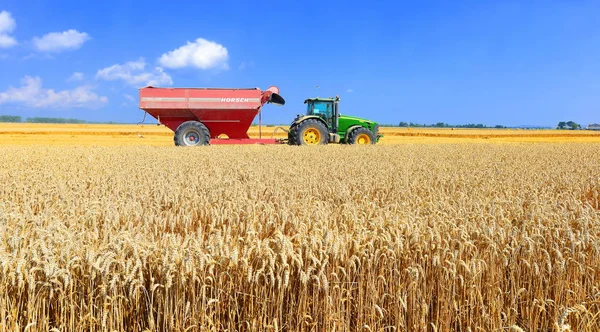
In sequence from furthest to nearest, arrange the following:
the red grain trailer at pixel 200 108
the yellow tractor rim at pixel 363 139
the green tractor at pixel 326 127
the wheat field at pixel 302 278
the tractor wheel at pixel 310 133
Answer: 1. the yellow tractor rim at pixel 363 139
2. the green tractor at pixel 326 127
3. the tractor wheel at pixel 310 133
4. the red grain trailer at pixel 200 108
5. the wheat field at pixel 302 278

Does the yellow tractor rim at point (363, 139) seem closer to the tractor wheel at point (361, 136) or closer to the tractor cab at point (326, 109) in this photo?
A: the tractor wheel at point (361, 136)

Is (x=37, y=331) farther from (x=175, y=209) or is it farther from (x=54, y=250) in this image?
(x=175, y=209)

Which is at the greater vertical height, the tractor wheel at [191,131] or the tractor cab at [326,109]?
the tractor cab at [326,109]

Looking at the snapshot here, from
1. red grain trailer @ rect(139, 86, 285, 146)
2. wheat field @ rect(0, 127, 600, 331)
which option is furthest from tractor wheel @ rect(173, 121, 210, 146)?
wheat field @ rect(0, 127, 600, 331)

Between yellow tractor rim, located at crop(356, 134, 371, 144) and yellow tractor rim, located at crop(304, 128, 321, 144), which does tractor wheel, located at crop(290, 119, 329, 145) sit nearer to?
yellow tractor rim, located at crop(304, 128, 321, 144)

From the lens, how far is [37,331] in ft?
9.19

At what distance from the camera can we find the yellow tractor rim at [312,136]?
19.4 m

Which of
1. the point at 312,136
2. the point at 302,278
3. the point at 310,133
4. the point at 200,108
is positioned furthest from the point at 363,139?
the point at 302,278

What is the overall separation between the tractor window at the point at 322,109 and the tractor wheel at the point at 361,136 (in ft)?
4.77

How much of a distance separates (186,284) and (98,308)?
587 millimetres

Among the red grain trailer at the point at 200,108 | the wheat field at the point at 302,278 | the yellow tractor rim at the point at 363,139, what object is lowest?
the wheat field at the point at 302,278

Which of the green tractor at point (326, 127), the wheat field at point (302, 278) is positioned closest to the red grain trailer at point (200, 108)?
the green tractor at point (326, 127)

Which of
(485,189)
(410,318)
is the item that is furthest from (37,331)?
(485,189)

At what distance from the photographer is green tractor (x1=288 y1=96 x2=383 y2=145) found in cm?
1933
